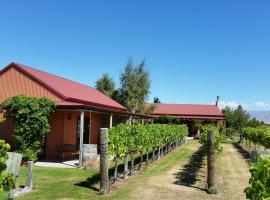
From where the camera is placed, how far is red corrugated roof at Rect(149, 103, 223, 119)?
169ft

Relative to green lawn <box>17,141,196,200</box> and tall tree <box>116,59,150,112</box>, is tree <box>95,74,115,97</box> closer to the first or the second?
tall tree <box>116,59,150,112</box>

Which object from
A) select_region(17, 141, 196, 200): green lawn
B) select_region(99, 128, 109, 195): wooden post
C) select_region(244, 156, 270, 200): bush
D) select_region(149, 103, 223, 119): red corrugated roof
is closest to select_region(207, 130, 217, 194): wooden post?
select_region(17, 141, 196, 200): green lawn

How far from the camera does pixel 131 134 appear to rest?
14.9 metres

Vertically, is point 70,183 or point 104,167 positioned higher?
point 104,167

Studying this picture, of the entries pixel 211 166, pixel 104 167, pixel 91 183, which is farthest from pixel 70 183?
pixel 211 166

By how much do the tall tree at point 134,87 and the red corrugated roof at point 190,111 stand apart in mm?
3040

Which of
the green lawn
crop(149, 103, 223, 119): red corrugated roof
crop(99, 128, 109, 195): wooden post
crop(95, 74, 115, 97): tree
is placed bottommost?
the green lawn

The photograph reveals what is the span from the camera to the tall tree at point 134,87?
2078 inches

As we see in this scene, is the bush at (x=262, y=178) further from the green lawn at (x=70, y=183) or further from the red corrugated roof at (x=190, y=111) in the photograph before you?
the red corrugated roof at (x=190, y=111)

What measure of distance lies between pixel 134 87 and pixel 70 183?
134 ft

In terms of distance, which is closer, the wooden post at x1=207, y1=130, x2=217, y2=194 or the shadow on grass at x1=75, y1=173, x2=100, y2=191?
the wooden post at x1=207, y1=130, x2=217, y2=194

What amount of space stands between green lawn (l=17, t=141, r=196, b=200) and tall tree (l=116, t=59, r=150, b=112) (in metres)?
36.5

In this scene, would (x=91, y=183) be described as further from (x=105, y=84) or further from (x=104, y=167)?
(x=105, y=84)

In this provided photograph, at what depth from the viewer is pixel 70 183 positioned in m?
12.4
